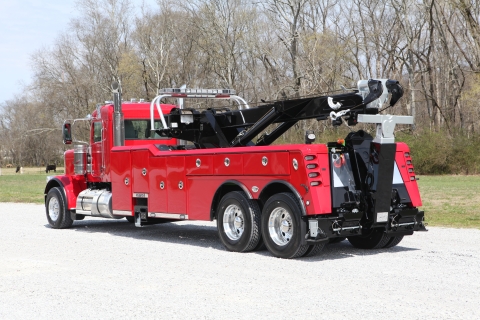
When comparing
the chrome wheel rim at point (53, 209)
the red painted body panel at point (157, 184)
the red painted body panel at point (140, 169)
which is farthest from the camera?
the chrome wheel rim at point (53, 209)

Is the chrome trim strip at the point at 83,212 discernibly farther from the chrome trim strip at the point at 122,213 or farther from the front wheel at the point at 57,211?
the chrome trim strip at the point at 122,213

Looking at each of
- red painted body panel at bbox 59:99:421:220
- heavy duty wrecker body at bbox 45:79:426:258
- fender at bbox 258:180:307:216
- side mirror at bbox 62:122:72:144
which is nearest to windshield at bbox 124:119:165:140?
red painted body panel at bbox 59:99:421:220

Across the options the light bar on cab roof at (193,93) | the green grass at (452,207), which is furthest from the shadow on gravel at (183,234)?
the green grass at (452,207)

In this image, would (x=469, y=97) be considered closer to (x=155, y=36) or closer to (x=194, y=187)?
(x=155, y=36)

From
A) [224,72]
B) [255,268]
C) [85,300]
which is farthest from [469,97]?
[85,300]

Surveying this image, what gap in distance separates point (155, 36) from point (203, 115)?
1843 inches

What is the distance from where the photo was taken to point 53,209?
51.8 feet

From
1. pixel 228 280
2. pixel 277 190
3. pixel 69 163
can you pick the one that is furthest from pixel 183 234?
pixel 228 280

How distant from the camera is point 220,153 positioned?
36.9 ft

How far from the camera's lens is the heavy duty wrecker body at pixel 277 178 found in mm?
9891

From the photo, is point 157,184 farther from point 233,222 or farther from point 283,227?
point 283,227

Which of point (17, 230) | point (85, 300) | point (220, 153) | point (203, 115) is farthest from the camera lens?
point (17, 230)

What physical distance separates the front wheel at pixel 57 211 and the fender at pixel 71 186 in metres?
0.13

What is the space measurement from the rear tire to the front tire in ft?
6.08
